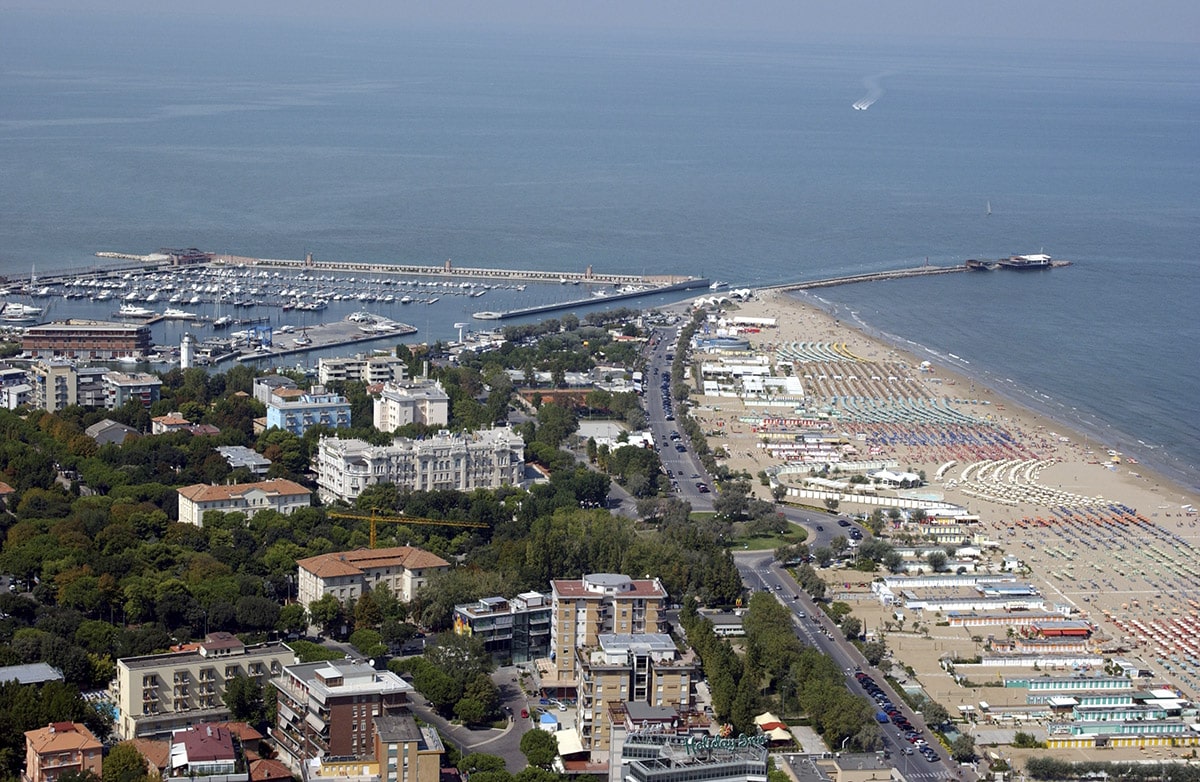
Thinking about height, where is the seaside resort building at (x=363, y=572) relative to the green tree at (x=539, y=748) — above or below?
above

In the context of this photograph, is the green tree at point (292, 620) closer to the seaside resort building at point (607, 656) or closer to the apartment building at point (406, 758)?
the seaside resort building at point (607, 656)

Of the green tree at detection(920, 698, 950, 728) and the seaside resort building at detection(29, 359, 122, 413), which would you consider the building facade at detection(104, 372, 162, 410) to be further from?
the green tree at detection(920, 698, 950, 728)

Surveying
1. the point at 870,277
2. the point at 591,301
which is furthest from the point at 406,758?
the point at 870,277

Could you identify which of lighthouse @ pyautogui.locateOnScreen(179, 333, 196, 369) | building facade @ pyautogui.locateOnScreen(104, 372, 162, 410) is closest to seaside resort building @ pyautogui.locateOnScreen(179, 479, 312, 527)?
building facade @ pyautogui.locateOnScreen(104, 372, 162, 410)

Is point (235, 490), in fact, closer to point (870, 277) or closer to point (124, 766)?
point (124, 766)

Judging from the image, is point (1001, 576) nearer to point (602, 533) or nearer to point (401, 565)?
point (602, 533)

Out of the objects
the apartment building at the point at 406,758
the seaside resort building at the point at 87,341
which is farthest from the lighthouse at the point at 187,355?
Result: the apartment building at the point at 406,758

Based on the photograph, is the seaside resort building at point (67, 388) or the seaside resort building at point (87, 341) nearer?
the seaside resort building at point (67, 388)

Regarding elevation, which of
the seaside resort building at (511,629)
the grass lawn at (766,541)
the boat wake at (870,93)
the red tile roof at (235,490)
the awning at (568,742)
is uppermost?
the boat wake at (870,93)
